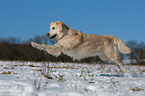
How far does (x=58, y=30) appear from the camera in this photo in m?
5.57

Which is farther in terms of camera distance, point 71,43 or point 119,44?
point 119,44

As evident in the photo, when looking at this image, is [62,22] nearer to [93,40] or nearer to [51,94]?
[93,40]

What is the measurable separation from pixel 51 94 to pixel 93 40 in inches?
149

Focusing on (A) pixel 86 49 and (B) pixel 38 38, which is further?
(B) pixel 38 38

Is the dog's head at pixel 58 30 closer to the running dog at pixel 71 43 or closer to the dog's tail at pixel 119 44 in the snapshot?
the running dog at pixel 71 43

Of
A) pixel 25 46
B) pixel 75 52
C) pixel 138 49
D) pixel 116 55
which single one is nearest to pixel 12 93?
pixel 75 52

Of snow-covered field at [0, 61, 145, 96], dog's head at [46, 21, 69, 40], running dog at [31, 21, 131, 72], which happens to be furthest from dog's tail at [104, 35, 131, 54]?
dog's head at [46, 21, 69, 40]

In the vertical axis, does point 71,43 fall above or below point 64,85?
above

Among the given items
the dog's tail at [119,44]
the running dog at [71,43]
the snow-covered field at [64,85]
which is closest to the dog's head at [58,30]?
the running dog at [71,43]

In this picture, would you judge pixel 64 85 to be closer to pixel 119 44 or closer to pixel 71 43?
pixel 71 43

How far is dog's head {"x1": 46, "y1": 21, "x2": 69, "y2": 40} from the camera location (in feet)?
18.2

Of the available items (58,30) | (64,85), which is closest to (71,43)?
(58,30)

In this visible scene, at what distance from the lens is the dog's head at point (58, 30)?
18.2 feet

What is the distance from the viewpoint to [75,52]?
5617 millimetres
